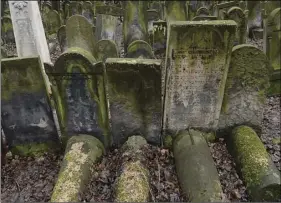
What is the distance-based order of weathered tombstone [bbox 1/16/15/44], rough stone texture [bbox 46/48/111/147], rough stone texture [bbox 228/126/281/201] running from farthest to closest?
1. weathered tombstone [bbox 1/16/15/44]
2. rough stone texture [bbox 46/48/111/147]
3. rough stone texture [bbox 228/126/281/201]

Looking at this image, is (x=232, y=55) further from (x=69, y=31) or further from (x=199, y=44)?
(x=69, y=31)

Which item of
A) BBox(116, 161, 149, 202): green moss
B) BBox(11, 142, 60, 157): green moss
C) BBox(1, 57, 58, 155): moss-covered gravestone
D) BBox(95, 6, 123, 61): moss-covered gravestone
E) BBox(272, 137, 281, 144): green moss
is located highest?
BBox(95, 6, 123, 61): moss-covered gravestone

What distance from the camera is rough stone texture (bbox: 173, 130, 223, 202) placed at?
3.75 m

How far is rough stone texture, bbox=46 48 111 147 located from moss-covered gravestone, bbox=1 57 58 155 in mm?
284

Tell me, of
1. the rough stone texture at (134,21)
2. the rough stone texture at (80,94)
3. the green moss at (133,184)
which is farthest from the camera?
the rough stone texture at (134,21)

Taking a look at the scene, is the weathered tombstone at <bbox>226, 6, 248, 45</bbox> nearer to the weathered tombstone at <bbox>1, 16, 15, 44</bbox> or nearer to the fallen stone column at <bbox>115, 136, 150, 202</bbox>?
the fallen stone column at <bbox>115, 136, 150, 202</bbox>

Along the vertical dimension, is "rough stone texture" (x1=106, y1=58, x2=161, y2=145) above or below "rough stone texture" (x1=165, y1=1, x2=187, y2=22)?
below

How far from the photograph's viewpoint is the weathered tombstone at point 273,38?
21.0 ft

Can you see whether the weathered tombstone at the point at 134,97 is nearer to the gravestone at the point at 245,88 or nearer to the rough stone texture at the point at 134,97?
the rough stone texture at the point at 134,97

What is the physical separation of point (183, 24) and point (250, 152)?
2268 millimetres

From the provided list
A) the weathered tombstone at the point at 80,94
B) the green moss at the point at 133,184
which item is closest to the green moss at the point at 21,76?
the weathered tombstone at the point at 80,94

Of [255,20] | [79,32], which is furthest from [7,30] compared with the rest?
[255,20]

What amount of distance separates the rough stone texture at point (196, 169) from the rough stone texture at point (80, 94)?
1.41 metres

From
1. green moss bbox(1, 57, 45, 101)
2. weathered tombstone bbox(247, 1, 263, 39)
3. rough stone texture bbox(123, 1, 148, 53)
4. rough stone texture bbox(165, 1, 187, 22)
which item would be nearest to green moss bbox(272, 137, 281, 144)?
green moss bbox(1, 57, 45, 101)
